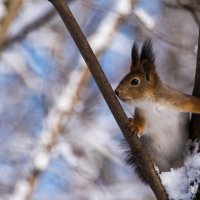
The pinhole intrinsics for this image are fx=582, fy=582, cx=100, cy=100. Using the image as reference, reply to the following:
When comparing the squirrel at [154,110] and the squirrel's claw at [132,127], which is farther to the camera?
the squirrel at [154,110]

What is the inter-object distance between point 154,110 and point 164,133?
0.08 metres

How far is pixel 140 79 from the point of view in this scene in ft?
6.06

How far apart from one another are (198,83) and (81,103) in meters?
1.86

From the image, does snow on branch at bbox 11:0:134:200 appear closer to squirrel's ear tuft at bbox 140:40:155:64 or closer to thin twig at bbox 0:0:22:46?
thin twig at bbox 0:0:22:46

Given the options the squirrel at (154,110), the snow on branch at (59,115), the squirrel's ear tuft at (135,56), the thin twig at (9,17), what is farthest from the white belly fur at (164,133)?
the thin twig at (9,17)

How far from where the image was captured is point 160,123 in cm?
181

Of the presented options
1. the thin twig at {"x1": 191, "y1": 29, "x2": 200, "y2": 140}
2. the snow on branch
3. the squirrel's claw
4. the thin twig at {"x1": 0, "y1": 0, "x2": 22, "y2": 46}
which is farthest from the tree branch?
the thin twig at {"x1": 0, "y1": 0, "x2": 22, "y2": 46}

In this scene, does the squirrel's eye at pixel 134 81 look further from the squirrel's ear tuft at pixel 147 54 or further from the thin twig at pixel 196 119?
the thin twig at pixel 196 119

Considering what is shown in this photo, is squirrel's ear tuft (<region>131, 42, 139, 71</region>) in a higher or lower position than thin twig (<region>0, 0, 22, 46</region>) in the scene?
higher

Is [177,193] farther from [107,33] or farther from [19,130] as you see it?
[19,130]

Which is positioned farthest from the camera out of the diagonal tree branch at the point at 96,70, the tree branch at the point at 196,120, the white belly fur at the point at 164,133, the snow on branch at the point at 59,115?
the snow on branch at the point at 59,115

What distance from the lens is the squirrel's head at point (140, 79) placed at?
1800mm

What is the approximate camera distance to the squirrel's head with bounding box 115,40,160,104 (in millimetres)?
1800

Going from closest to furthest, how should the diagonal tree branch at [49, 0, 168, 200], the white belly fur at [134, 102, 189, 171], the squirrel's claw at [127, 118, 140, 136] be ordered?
the diagonal tree branch at [49, 0, 168, 200], the squirrel's claw at [127, 118, 140, 136], the white belly fur at [134, 102, 189, 171]
